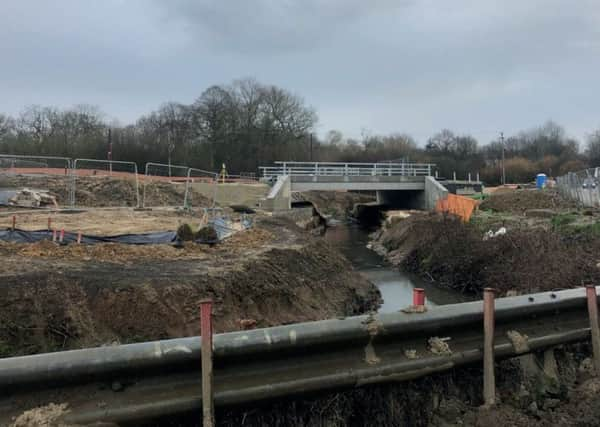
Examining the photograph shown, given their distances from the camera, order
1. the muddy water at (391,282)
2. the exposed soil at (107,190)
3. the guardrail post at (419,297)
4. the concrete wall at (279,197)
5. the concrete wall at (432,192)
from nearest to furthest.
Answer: the guardrail post at (419,297)
the muddy water at (391,282)
the exposed soil at (107,190)
the concrete wall at (279,197)
the concrete wall at (432,192)

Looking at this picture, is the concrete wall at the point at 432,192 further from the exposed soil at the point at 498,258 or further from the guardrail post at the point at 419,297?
the guardrail post at the point at 419,297

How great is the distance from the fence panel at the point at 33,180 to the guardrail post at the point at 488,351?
19635mm

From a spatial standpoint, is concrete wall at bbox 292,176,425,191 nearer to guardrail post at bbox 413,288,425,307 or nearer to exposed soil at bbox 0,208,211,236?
exposed soil at bbox 0,208,211,236

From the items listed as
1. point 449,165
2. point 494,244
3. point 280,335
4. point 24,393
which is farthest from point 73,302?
point 449,165

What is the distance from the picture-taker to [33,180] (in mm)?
23703

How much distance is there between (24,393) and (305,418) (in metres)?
2.15

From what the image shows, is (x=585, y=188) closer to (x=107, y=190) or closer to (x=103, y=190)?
(x=107, y=190)

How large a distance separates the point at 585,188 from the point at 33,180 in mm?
29174

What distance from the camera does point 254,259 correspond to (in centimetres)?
1088

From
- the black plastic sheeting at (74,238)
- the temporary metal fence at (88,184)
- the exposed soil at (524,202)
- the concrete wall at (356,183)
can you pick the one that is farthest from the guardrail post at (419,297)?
the concrete wall at (356,183)

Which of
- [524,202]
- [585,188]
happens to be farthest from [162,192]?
[585,188]

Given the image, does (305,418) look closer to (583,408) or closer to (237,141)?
(583,408)

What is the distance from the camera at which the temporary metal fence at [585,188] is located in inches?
854

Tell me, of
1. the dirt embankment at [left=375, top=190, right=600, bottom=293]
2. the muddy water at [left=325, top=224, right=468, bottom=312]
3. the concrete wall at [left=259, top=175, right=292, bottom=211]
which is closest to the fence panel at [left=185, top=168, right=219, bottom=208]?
the concrete wall at [left=259, top=175, right=292, bottom=211]
